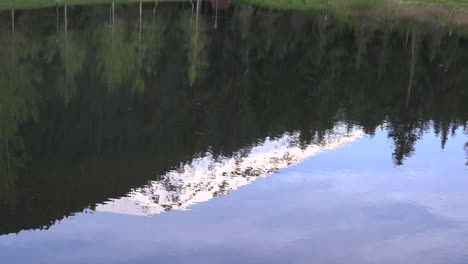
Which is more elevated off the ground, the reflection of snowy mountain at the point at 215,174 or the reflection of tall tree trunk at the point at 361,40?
the reflection of tall tree trunk at the point at 361,40

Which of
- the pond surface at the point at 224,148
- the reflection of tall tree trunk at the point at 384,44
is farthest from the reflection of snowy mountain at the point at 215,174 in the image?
the reflection of tall tree trunk at the point at 384,44

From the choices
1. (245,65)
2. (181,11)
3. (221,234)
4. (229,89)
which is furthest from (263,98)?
(181,11)

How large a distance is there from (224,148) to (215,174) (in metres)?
5.89

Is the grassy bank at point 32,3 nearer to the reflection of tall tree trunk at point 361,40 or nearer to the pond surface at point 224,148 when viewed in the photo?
the pond surface at point 224,148

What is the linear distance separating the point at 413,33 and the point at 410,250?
8514 cm

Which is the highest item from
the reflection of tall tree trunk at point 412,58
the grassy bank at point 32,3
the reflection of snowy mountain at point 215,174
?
the grassy bank at point 32,3

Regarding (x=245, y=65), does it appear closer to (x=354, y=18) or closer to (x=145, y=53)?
(x=145, y=53)

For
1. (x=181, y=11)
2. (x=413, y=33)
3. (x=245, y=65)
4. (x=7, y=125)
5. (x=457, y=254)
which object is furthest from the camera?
(x=181, y=11)

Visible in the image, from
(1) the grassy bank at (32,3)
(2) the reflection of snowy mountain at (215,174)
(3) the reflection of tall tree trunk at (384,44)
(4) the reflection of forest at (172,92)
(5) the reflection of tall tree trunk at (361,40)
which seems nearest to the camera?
(2) the reflection of snowy mountain at (215,174)

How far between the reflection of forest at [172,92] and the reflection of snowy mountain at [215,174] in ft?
4.16

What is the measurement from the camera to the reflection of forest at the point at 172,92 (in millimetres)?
45438

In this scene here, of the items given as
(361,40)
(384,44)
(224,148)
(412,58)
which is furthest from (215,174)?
(361,40)

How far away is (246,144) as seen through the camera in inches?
2008

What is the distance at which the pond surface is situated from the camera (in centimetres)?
3466
